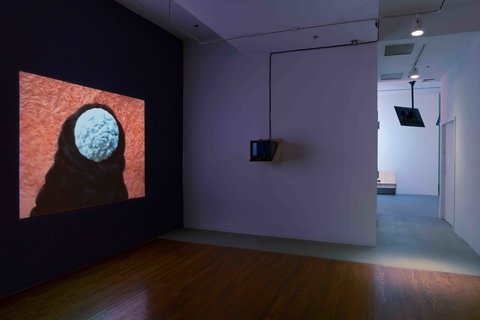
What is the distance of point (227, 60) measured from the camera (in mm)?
5859

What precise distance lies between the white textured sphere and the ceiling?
1641 mm

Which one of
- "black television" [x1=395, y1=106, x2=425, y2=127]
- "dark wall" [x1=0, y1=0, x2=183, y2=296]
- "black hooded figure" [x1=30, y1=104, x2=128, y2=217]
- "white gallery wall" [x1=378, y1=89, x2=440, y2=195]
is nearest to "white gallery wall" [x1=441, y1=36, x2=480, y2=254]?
"black television" [x1=395, y1=106, x2=425, y2=127]

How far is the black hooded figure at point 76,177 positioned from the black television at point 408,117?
284 inches

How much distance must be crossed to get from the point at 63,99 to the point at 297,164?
3.50 m

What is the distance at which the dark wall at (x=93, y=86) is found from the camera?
10.5 feet

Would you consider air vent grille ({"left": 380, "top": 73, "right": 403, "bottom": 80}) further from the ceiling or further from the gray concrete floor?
the gray concrete floor

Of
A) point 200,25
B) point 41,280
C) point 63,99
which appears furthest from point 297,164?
point 41,280

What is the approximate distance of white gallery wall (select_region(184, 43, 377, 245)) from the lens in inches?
199

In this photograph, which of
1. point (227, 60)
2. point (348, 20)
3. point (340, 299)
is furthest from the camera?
point (227, 60)

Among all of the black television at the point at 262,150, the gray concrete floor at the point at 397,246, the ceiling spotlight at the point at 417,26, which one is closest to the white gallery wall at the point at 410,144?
the gray concrete floor at the point at 397,246

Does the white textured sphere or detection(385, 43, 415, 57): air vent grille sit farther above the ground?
detection(385, 43, 415, 57): air vent grille

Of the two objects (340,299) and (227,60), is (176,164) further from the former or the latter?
(340,299)

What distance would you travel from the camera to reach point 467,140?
199 inches

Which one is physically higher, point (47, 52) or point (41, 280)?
point (47, 52)
